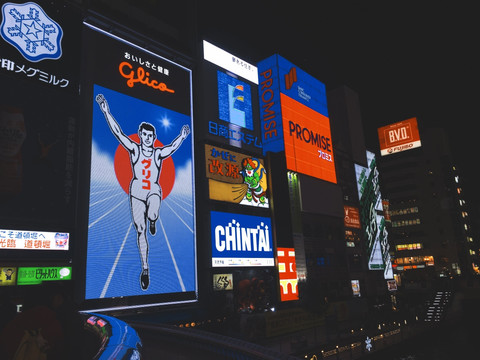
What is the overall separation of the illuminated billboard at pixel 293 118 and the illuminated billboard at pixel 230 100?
3335 mm

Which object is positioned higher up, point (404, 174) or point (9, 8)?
point (404, 174)

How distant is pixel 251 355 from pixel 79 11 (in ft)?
59.6

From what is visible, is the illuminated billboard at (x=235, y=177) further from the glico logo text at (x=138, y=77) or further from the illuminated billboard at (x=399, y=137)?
the illuminated billboard at (x=399, y=137)

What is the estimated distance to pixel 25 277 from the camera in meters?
13.9

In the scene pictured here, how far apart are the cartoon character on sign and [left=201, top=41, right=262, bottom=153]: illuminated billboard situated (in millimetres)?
1091

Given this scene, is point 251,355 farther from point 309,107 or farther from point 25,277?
point 309,107

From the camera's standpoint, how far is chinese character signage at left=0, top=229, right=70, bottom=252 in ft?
44.4

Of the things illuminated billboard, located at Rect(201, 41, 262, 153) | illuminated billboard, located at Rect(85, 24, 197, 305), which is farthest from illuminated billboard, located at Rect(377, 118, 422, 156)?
illuminated billboard, located at Rect(85, 24, 197, 305)

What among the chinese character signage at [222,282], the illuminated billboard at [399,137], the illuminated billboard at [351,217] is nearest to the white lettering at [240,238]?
the chinese character signage at [222,282]

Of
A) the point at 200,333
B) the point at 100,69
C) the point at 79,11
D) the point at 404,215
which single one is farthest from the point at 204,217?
the point at 404,215

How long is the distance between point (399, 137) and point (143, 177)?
47.4m

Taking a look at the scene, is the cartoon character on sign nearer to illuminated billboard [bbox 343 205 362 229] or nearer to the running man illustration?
the running man illustration

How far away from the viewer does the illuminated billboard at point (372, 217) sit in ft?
144

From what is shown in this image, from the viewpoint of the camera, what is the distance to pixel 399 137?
55844mm
